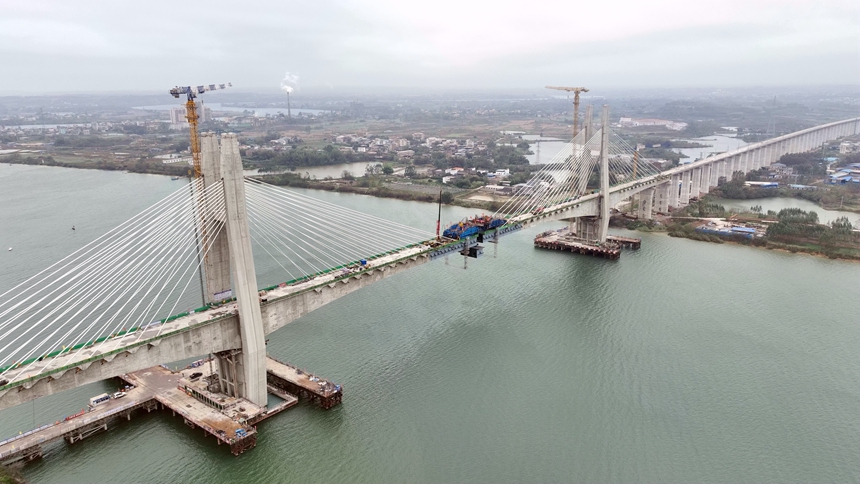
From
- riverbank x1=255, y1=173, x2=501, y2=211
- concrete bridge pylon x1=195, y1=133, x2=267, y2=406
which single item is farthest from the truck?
riverbank x1=255, y1=173, x2=501, y2=211

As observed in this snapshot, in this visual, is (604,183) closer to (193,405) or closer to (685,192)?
(685,192)

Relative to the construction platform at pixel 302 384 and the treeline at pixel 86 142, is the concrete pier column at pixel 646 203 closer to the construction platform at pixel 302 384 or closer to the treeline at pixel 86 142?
the construction platform at pixel 302 384

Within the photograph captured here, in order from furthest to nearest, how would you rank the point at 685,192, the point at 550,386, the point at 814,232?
the point at 685,192, the point at 814,232, the point at 550,386

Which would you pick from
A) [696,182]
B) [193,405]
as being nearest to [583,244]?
[696,182]

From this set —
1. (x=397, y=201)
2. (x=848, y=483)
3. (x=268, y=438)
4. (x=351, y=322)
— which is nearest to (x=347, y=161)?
(x=397, y=201)

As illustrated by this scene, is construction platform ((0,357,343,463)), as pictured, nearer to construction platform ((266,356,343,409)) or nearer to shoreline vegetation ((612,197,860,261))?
construction platform ((266,356,343,409))

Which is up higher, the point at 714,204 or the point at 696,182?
the point at 696,182
